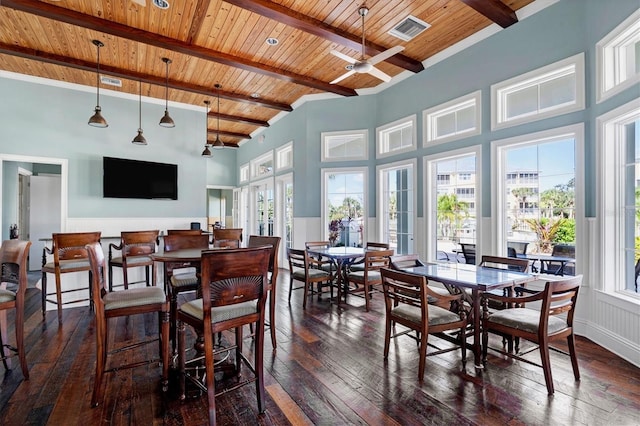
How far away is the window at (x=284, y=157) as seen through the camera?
7.49 meters

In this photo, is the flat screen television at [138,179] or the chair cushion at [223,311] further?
the flat screen television at [138,179]

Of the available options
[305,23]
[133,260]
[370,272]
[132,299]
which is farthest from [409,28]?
[133,260]

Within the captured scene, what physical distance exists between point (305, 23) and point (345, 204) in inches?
139

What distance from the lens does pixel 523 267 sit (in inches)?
129

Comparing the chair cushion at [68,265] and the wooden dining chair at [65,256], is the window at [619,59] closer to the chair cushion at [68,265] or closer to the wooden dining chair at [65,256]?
the wooden dining chair at [65,256]

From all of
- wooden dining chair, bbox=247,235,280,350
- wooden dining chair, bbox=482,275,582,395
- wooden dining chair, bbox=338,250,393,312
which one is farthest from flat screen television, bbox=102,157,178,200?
wooden dining chair, bbox=482,275,582,395

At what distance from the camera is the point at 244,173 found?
33.6ft

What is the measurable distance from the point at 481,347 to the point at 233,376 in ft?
6.82

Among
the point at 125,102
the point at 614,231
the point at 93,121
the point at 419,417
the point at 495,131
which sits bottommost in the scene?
the point at 419,417

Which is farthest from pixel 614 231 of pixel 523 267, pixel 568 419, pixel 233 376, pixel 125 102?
pixel 125 102

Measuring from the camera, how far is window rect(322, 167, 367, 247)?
21.3 feet

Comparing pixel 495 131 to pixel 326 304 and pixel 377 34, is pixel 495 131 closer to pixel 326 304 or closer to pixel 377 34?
pixel 377 34

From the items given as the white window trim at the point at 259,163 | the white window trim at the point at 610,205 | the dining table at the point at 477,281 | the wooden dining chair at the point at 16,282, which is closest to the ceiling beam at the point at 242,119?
the white window trim at the point at 259,163

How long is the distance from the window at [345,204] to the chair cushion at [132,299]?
4.26 m
